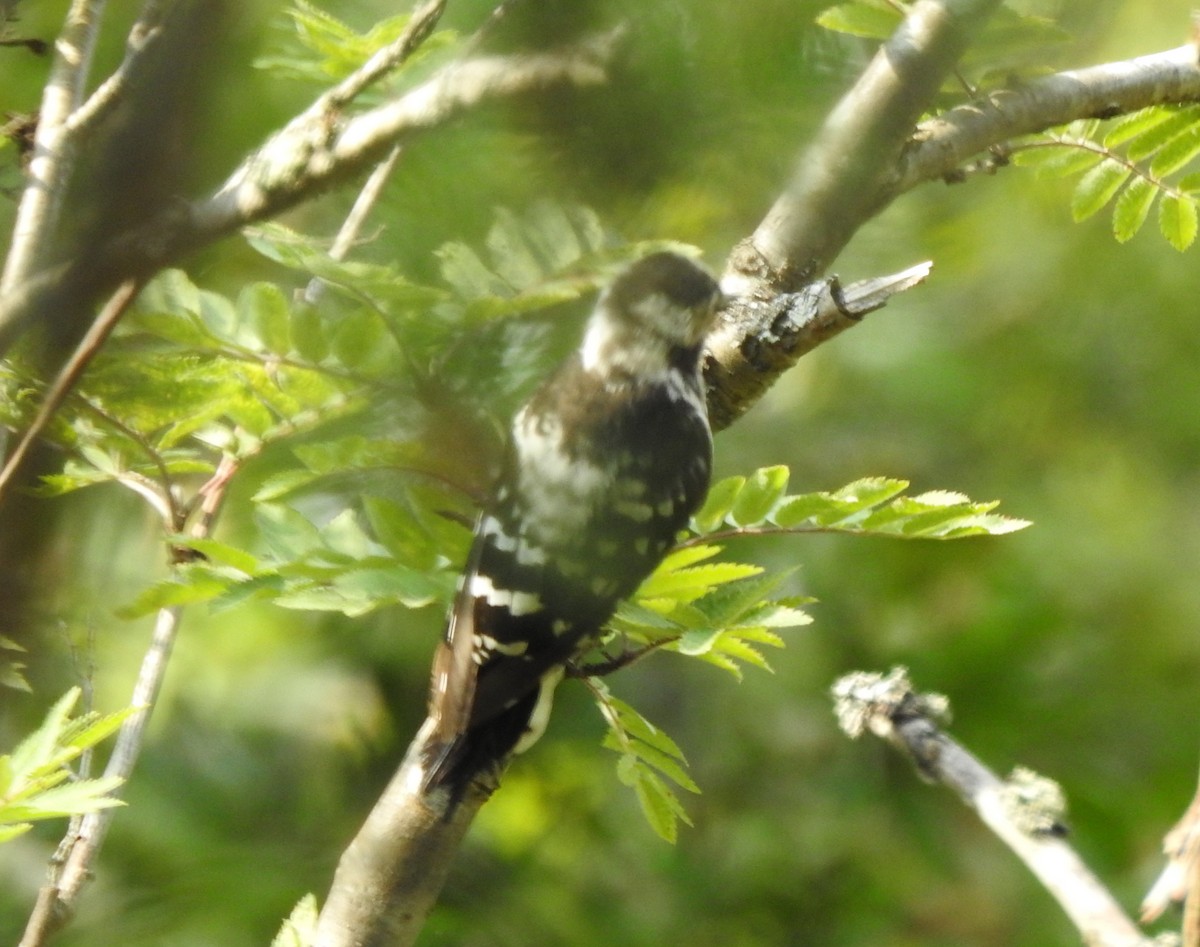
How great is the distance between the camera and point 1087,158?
6.42 feet

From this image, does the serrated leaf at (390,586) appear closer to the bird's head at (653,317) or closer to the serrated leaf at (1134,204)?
the bird's head at (653,317)

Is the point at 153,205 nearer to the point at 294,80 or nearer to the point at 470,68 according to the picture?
the point at 470,68

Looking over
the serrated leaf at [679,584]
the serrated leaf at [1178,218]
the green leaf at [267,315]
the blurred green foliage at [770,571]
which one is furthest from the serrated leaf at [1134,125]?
the green leaf at [267,315]

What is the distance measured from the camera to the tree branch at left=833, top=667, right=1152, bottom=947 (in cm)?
158

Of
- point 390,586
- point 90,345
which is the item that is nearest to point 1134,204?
point 390,586

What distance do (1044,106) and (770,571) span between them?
1.64 metres

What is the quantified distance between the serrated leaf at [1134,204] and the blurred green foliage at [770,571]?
0.77 ft

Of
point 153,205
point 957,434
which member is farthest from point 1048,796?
point 957,434

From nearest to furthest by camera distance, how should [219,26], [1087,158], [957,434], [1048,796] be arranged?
[219,26]
[1048,796]
[1087,158]
[957,434]

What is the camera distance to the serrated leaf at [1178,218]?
6.34ft

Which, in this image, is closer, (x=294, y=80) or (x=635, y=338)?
(x=294, y=80)

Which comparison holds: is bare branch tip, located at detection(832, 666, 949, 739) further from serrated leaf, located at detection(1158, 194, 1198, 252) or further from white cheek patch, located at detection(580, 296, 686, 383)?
serrated leaf, located at detection(1158, 194, 1198, 252)

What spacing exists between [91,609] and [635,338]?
78 cm

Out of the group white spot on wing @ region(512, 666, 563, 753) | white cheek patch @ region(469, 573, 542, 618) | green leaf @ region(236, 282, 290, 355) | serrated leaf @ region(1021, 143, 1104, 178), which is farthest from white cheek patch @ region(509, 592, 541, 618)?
serrated leaf @ region(1021, 143, 1104, 178)
